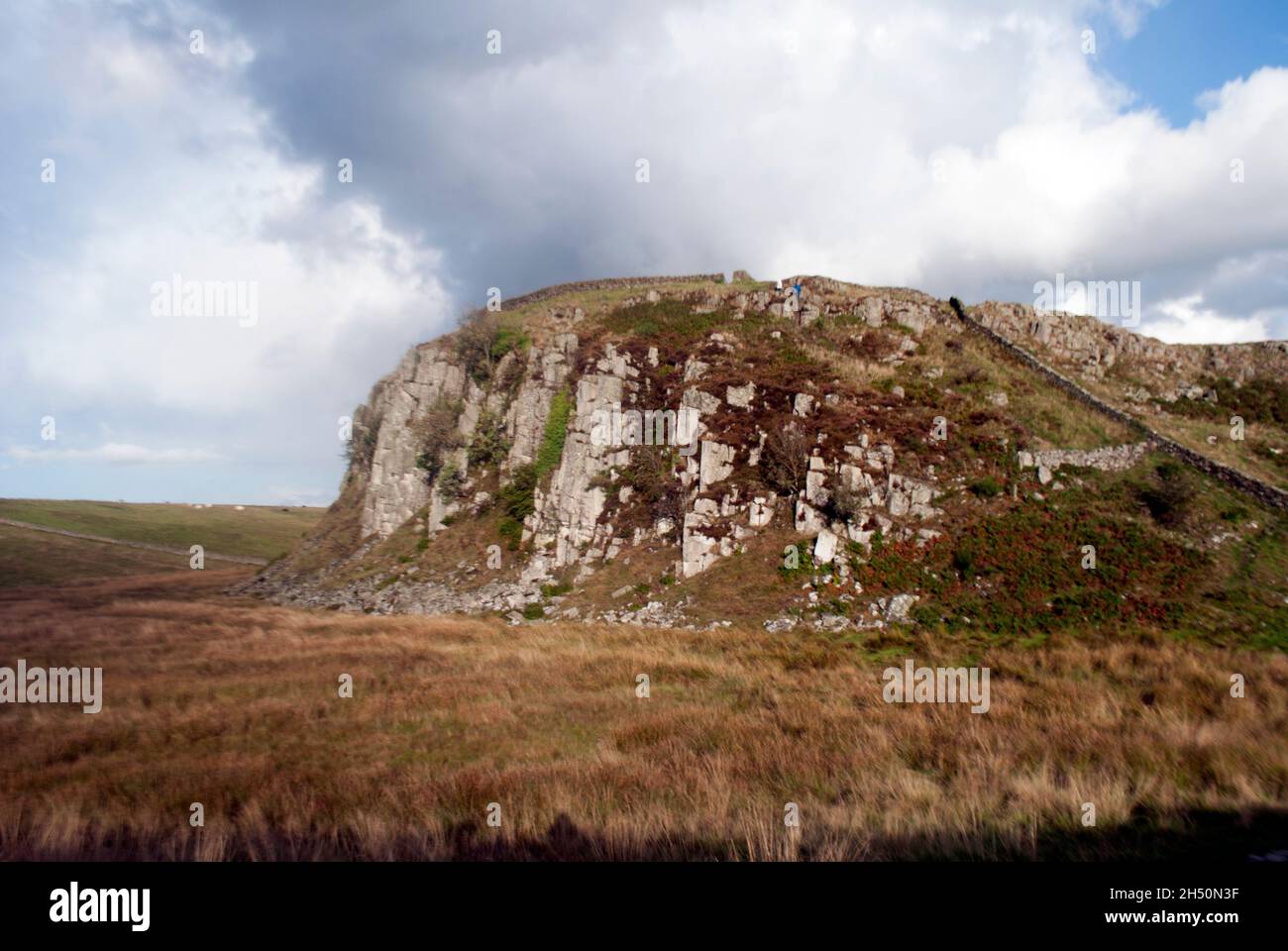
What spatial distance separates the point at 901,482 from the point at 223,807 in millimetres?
24748

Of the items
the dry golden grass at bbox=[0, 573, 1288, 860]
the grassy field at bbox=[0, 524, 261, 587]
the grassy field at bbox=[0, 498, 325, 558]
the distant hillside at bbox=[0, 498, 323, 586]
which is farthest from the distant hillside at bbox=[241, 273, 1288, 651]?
the grassy field at bbox=[0, 498, 325, 558]

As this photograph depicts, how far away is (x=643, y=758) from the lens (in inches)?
286

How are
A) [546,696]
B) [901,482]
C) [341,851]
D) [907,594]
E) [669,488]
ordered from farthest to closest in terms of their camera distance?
[669,488], [901,482], [907,594], [546,696], [341,851]

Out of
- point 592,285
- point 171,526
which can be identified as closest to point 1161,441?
point 592,285

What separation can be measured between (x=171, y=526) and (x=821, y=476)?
319ft

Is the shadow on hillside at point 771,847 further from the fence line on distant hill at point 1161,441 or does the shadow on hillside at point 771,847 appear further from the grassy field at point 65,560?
the grassy field at point 65,560

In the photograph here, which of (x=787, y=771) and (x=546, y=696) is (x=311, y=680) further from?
(x=787, y=771)

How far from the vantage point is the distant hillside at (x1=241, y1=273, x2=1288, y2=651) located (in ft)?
59.8

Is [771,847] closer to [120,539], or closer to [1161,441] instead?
[1161,441]

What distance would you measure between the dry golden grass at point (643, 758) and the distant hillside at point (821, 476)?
557 cm

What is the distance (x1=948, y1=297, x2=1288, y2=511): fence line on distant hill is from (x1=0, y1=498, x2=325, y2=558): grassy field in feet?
241

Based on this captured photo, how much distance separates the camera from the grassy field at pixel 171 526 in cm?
6439
